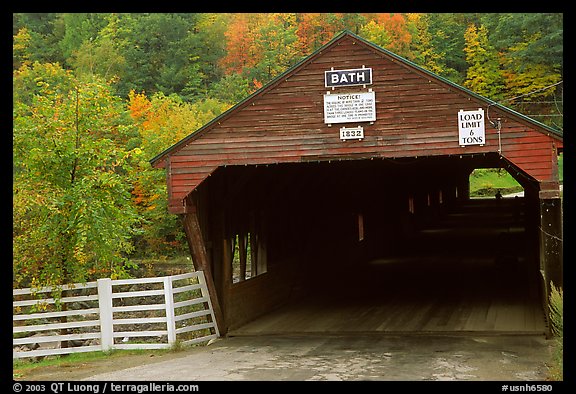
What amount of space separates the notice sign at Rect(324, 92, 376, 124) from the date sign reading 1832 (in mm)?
154

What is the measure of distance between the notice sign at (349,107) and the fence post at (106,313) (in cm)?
518

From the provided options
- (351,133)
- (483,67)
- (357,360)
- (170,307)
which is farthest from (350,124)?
(483,67)

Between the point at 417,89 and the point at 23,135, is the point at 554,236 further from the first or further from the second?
the point at 23,135

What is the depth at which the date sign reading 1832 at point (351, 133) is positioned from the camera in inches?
578

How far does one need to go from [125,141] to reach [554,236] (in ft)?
97.6

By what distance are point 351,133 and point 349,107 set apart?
51 centimetres

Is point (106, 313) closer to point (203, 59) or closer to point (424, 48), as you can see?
point (203, 59)

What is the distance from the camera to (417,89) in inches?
572

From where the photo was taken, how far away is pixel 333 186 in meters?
25.2

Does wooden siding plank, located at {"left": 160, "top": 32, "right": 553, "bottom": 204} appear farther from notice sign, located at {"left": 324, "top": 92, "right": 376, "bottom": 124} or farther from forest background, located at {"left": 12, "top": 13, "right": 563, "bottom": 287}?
forest background, located at {"left": 12, "top": 13, "right": 563, "bottom": 287}

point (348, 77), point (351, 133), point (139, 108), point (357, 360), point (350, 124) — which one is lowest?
point (357, 360)

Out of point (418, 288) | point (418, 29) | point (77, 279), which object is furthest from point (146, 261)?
point (418, 29)

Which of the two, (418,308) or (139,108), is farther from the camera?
(139,108)

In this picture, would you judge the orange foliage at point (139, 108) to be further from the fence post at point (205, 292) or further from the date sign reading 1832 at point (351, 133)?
the date sign reading 1832 at point (351, 133)
